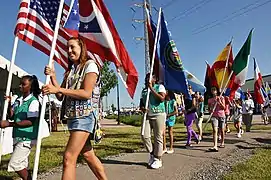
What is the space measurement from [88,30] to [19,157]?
7.17 ft

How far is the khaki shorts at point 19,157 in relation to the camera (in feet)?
14.6

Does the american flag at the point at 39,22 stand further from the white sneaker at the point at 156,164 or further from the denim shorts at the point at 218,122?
the denim shorts at the point at 218,122

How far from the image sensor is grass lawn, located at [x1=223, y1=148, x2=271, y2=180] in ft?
18.8

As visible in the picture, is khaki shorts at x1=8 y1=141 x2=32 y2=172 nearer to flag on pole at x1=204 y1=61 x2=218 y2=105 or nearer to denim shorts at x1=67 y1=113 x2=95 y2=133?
denim shorts at x1=67 y1=113 x2=95 y2=133

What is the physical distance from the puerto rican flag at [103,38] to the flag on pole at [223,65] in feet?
22.4

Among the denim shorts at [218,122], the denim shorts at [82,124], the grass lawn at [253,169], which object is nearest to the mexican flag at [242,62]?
the denim shorts at [218,122]

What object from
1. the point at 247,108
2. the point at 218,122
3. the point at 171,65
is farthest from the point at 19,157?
the point at 247,108

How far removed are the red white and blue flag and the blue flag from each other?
1.98 meters

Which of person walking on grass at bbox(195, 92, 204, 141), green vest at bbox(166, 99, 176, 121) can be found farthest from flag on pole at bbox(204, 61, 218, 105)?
green vest at bbox(166, 99, 176, 121)

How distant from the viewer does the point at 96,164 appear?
4.27 metres

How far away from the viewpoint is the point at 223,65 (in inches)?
482

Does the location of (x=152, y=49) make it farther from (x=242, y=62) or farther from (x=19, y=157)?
(x=242, y=62)

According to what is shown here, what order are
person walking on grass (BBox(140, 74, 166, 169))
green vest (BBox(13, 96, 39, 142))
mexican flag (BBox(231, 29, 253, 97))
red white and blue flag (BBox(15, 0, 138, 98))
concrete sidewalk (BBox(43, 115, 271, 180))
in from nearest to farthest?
1. green vest (BBox(13, 96, 39, 142))
2. red white and blue flag (BBox(15, 0, 138, 98))
3. concrete sidewalk (BBox(43, 115, 271, 180))
4. person walking on grass (BBox(140, 74, 166, 169))
5. mexican flag (BBox(231, 29, 253, 97))

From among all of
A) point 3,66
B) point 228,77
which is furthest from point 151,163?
point 228,77
